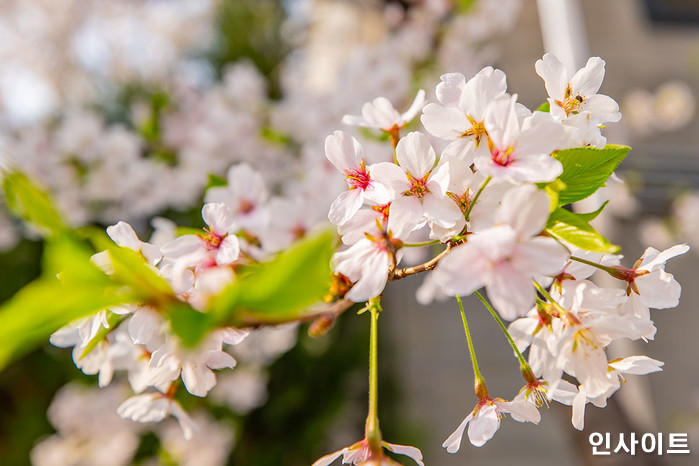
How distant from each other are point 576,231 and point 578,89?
0.42ft

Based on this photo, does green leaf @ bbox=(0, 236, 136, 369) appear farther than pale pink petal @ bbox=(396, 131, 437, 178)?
→ No

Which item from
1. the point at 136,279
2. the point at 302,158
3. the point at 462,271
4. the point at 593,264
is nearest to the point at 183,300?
the point at 136,279

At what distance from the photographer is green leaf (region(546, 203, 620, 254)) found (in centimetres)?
30

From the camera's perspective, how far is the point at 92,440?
1804mm

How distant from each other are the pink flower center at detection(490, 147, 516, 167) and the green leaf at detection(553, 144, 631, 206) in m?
A: 0.05

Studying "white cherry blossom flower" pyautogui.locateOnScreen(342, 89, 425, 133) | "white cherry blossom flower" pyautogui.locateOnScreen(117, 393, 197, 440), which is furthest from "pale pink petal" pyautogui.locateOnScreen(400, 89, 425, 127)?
"white cherry blossom flower" pyautogui.locateOnScreen(117, 393, 197, 440)

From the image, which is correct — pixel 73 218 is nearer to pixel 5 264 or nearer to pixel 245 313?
pixel 245 313

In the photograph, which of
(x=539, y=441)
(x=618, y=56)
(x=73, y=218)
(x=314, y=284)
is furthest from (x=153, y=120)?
(x=618, y=56)

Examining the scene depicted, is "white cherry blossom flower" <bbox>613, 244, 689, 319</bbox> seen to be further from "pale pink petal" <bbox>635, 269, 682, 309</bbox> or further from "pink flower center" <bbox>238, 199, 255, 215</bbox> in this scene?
"pink flower center" <bbox>238, 199, 255, 215</bbox>

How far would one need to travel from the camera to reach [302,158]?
3.55 ft

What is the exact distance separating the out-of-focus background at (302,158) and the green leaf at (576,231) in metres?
0.51

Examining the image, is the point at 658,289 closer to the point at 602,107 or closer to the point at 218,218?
the point at 602,107

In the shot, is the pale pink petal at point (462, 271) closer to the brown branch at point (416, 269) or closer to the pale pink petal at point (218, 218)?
the brown branch at point (416, 269)

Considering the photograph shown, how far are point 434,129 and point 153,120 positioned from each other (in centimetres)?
92
